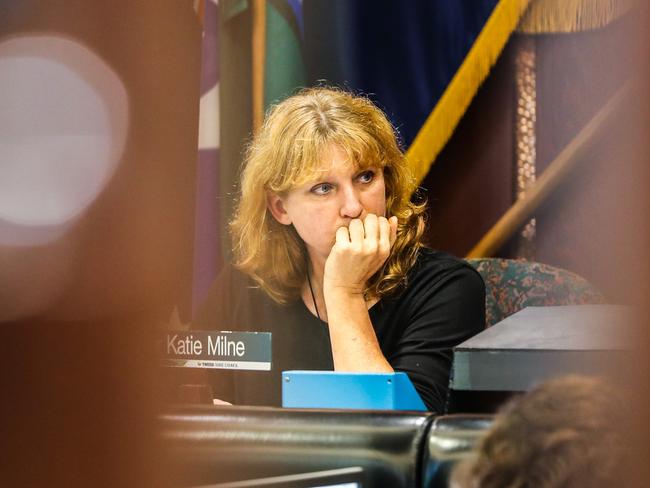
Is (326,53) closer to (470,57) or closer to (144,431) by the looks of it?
(470,57)

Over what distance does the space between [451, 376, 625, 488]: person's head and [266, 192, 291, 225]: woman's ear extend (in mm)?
1379

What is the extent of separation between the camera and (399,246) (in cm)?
171

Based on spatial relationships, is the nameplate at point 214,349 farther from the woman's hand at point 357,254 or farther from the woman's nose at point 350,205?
the woman's nose at point 350,205

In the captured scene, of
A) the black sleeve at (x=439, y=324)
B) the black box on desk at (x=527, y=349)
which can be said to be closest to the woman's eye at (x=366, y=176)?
the black sleeve at (x=439, y=324)

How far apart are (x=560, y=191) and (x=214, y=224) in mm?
767

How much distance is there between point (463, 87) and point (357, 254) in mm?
579

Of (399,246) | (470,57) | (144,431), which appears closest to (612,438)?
(144,431)

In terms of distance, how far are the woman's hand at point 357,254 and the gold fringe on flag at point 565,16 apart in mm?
496

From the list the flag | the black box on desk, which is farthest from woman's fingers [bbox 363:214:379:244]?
the black box on desk

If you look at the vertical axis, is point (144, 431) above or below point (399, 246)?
below

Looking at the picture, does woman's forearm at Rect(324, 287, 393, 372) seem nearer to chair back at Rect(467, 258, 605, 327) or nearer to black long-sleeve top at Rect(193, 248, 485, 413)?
black long-sleeve top at Rect(193, 248, 485, 413)

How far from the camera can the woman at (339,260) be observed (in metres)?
1.56

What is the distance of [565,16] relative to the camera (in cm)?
172

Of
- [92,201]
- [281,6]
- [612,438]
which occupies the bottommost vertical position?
[612,438]
